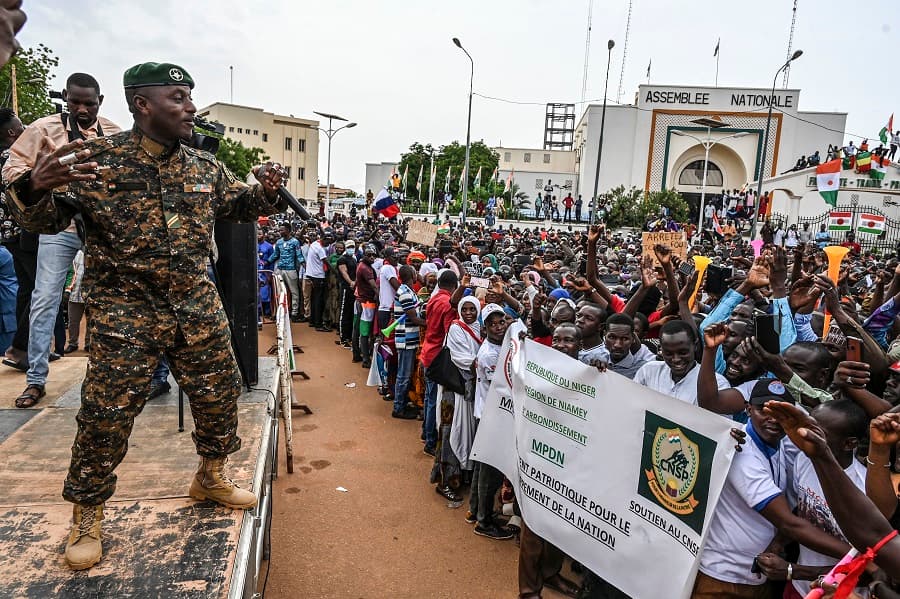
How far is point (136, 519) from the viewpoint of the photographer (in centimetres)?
275

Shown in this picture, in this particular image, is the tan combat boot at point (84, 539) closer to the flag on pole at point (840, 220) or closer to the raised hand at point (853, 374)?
the raised hand at point (853, 374)

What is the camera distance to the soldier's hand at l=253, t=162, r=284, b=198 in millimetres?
2771

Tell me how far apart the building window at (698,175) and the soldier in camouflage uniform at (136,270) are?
50.2 m

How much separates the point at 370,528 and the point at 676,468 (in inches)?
116

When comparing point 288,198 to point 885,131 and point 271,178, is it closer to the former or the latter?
point 271,178

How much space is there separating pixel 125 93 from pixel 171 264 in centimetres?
73

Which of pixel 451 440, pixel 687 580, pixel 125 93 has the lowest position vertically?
pixel 451 440

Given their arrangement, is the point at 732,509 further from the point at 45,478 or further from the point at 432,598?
the point at 45,478

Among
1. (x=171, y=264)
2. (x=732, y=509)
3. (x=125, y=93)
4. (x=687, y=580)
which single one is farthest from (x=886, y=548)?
(x=125, y=93)

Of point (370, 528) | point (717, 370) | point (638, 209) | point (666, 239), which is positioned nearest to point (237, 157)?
point (638, 209)

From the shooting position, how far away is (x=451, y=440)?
543cm

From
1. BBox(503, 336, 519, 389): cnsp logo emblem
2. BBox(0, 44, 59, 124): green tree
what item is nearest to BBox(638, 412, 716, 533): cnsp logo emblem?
BBox(503, 336, 519, 389): cnsp logo emblem

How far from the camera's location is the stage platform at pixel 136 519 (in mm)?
2299

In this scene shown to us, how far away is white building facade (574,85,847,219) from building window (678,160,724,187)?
0.11m
